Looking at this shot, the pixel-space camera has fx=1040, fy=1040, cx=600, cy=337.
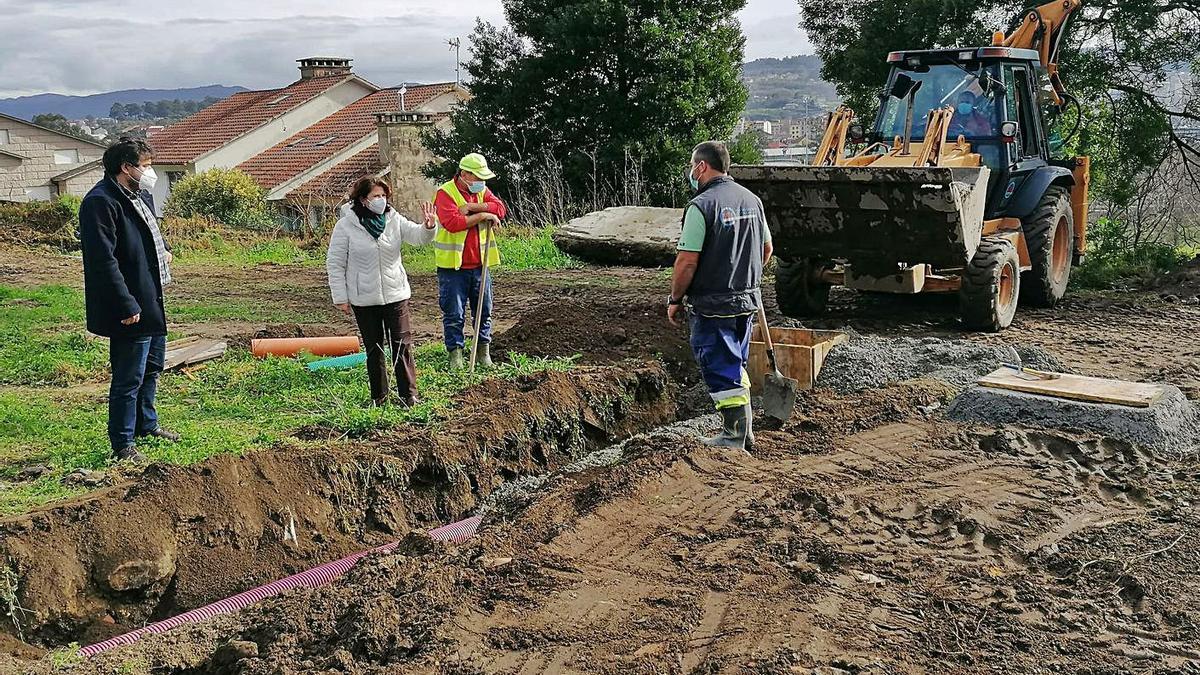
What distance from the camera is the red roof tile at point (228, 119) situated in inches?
1513

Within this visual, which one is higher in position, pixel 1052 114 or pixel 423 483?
pixel 1052 114

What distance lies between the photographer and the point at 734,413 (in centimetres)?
651

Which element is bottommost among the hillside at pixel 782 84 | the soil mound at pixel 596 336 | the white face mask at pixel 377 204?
the soil mound at pixel 596 336

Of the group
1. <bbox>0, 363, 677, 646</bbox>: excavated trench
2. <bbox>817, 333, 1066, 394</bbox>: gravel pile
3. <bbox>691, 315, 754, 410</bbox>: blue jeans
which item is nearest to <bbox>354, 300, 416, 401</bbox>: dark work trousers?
<bbox>0, 363, 677, 646</bbox>: excavated trench

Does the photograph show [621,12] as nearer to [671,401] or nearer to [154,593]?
[671,401]

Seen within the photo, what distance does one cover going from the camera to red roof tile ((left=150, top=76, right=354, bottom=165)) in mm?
38438

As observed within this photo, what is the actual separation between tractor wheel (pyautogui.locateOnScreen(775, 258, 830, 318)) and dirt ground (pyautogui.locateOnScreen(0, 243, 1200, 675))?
107 inches

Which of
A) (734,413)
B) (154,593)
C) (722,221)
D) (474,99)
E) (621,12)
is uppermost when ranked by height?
(621,12)

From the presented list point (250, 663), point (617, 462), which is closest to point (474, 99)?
point (617, 462)

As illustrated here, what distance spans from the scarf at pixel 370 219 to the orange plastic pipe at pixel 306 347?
7.55 ft

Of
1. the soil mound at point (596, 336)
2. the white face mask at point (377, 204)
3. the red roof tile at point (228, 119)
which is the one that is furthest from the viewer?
the red roof tile at point (228, 119)

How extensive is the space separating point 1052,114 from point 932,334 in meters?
3.10

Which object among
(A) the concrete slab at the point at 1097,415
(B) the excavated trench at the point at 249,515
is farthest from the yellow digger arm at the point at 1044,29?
(B) the excavated trench at the point at 249,515

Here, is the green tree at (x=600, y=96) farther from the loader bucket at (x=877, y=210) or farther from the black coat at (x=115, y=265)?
the black coat at (x=115, y=265)
